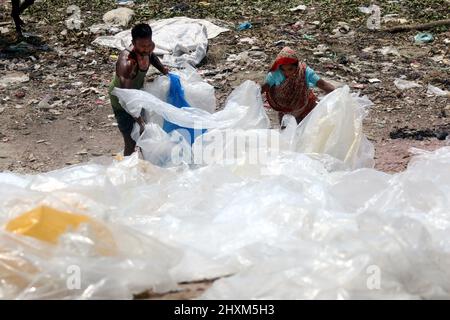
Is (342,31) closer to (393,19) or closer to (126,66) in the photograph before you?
(393,19)

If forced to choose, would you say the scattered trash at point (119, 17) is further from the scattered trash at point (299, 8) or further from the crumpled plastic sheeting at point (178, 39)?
the scattered trash at point (299, 8)

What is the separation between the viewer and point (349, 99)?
455 centimetres

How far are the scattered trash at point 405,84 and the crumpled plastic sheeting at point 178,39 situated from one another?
1.93 m

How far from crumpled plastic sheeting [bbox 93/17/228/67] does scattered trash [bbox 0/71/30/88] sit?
994mm

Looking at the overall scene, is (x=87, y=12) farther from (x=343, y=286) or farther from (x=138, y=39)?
(x=343, y=286)

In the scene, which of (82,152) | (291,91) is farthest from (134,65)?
(82,152)

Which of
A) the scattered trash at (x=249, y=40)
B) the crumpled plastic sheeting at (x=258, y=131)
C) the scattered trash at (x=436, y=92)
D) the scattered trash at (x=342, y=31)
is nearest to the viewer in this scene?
the crumpled plastic sheeting at (x=258, y=131)

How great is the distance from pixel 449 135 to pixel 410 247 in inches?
126

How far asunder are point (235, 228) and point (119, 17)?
5.91m

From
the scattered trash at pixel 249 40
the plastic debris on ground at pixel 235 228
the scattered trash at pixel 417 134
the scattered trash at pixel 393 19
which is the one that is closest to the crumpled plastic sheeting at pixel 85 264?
the plastic debris on ground at pixel 235 228

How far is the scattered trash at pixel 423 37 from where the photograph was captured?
7711 millimetres

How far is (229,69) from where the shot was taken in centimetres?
712

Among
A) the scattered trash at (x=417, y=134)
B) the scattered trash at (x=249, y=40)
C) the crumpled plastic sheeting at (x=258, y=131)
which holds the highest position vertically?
the crumpled plastic sheeting at (x=258, y=131)

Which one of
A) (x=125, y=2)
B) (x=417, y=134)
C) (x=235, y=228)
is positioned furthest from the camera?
(x=125, y=2)
